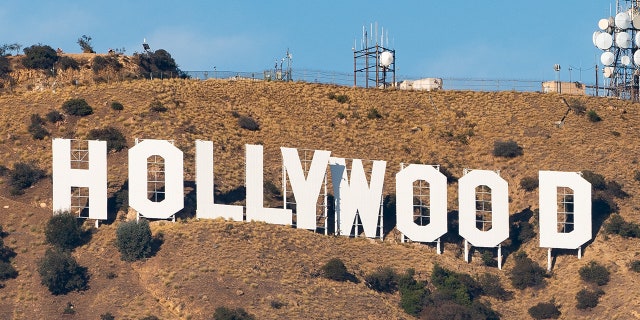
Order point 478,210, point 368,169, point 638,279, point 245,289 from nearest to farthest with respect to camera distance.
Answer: point 245,289
point 638,279
point 478,210
point 368,169

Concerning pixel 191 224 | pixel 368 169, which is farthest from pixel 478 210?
pixel 191 224

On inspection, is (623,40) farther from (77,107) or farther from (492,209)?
(77,107)

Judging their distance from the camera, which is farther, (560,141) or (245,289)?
(560,141)

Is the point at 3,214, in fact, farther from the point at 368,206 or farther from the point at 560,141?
the point at 560,141

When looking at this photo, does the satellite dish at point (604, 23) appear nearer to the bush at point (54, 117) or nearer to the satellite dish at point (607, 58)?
the satellite dish at point (607, 58)

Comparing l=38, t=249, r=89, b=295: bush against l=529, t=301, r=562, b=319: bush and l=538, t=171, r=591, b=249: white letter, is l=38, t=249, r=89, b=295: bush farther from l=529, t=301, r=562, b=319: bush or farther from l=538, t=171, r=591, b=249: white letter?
l=538, t=171, r=591, b=249: white letter

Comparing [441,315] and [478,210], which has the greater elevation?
[478,210]
